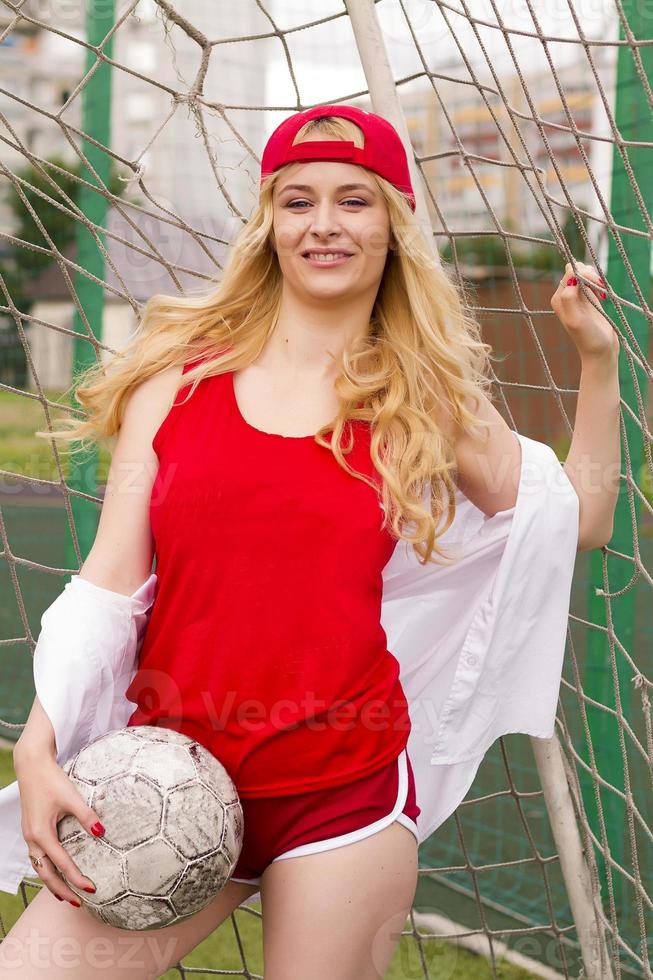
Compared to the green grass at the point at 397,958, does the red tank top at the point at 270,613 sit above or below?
above

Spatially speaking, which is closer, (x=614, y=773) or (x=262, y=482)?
(x=262, y=482)

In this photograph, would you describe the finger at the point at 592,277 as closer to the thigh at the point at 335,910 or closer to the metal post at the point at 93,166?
the thigh at the point at 335,910

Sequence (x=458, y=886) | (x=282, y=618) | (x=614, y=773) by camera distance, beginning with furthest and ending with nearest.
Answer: (x=458, y=886) < (x=614, y=773) < (x=282, y=618)

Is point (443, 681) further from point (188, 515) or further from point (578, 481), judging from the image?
point (188, 515)

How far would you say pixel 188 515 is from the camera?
1.75m

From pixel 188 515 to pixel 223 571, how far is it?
10 centimetres

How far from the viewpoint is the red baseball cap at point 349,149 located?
186cm

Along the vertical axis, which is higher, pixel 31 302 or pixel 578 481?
pixel 31 302

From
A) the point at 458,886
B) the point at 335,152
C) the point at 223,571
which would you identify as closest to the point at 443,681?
the point at 223,571

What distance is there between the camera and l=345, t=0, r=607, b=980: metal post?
7.93ft

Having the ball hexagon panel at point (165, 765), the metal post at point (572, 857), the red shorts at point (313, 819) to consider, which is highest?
the ball hexagon panel at point (165, 765)

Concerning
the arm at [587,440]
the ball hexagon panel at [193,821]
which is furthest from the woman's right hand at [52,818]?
the arm at [587,440]

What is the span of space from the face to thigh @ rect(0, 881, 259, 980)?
104 cm

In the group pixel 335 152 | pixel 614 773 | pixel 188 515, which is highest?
pixel 335 152
